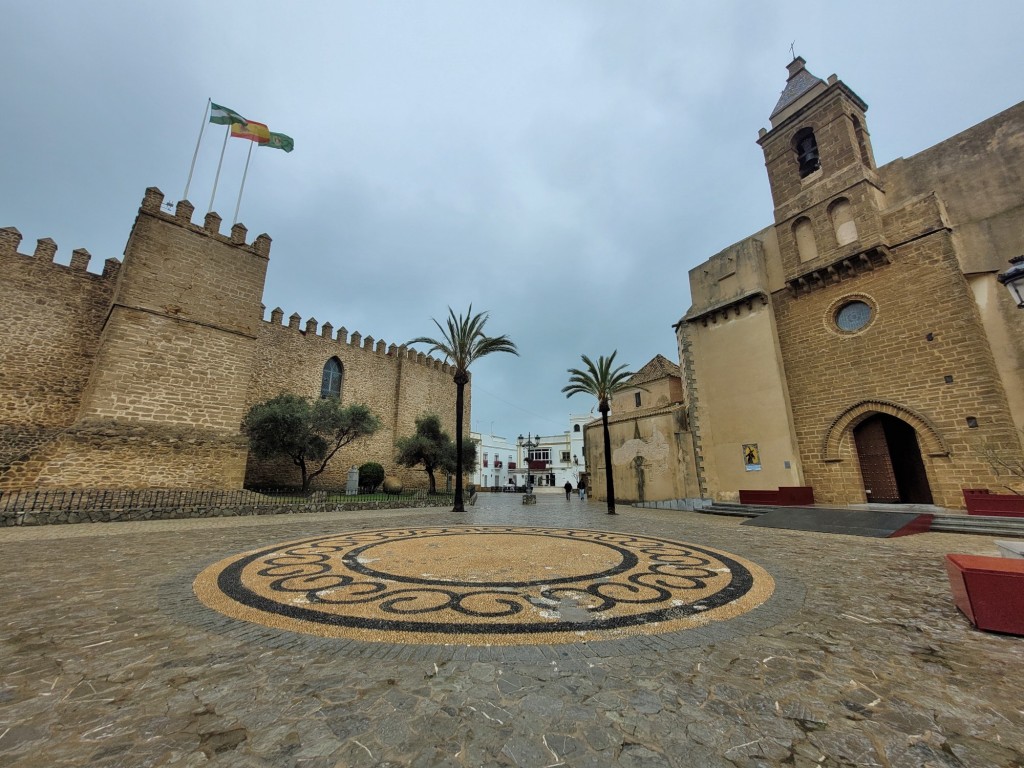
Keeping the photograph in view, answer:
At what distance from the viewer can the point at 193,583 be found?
469 centimetres

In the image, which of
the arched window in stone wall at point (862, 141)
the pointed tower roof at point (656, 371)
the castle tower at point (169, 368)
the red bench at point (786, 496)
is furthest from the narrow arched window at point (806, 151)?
the castle tower at point (169, 368)

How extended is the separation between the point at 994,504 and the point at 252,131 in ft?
107

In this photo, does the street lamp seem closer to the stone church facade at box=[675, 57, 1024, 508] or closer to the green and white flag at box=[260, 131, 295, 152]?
the stone church facade at box=[675, 57, 1024, 508]

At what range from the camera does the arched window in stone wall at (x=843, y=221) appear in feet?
51.5

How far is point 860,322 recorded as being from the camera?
49.8 feet

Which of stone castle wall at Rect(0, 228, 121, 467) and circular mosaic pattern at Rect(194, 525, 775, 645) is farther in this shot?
stone castle wall at Rect(0, 228, 121, 467)

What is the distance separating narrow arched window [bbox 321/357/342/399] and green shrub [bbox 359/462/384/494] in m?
5.42

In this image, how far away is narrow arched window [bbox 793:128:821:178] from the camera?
18141 millimetres

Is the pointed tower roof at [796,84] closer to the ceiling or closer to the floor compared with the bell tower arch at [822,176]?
closer to the ceiling

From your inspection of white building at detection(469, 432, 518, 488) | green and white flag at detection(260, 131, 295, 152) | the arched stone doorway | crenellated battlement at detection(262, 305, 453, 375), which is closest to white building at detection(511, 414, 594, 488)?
white building at detection(469, 432, 518, 488)

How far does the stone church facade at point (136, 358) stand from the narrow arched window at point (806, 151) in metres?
25.5

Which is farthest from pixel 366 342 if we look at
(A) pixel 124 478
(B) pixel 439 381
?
(A) pixel 124 478

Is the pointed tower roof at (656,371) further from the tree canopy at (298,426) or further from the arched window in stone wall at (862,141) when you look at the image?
the tree canopy at (298,426)

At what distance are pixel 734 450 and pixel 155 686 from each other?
65.1ft
